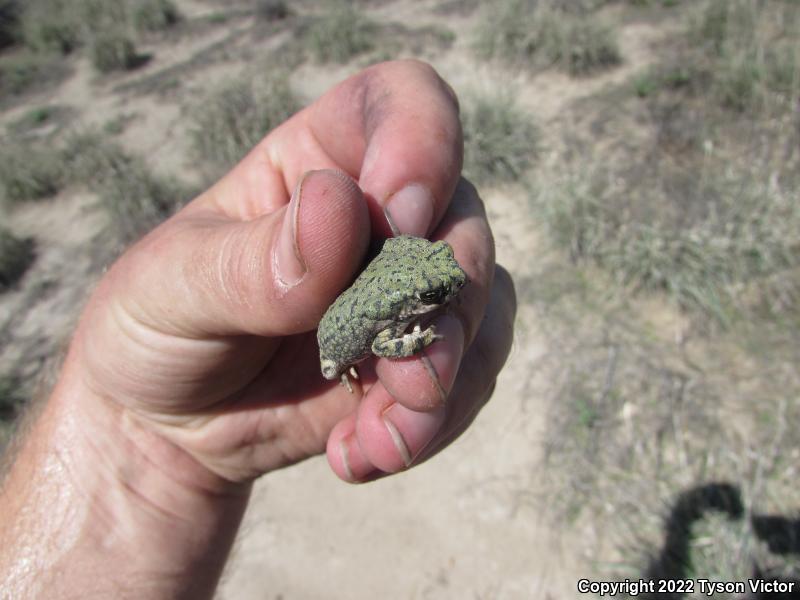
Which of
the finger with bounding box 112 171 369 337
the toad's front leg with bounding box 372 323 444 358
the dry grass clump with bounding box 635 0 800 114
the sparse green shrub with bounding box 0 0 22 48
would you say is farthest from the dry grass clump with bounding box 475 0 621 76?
the sparse green shrub with bounding box 0 0 22 48

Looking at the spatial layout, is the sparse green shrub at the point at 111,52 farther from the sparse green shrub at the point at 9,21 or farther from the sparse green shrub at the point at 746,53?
the sparse green shrub at the point at 746,53

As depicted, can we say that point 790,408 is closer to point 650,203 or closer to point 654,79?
point 650,203

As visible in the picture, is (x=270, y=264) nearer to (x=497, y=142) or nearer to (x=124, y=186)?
(x=497, y=142)

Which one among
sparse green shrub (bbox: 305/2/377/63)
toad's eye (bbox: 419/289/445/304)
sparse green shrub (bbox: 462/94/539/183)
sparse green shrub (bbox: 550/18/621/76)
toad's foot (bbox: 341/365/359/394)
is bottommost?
sparse green shrub (bbox: 462/94/539/183)

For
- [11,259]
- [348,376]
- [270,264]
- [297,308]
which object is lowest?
[11,259]

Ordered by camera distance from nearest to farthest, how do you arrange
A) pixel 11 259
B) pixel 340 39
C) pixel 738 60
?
1. pixel 738 60
2. pixel 11 259
3. pixel 340 39

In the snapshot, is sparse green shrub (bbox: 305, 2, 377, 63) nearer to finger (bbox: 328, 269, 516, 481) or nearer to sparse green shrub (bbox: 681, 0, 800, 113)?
sparse green shrub (bbox: 681, 0, 800, 113)

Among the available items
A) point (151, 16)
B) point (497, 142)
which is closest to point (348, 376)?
point (497, 142)

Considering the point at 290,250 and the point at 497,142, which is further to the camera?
the point at 497,142
